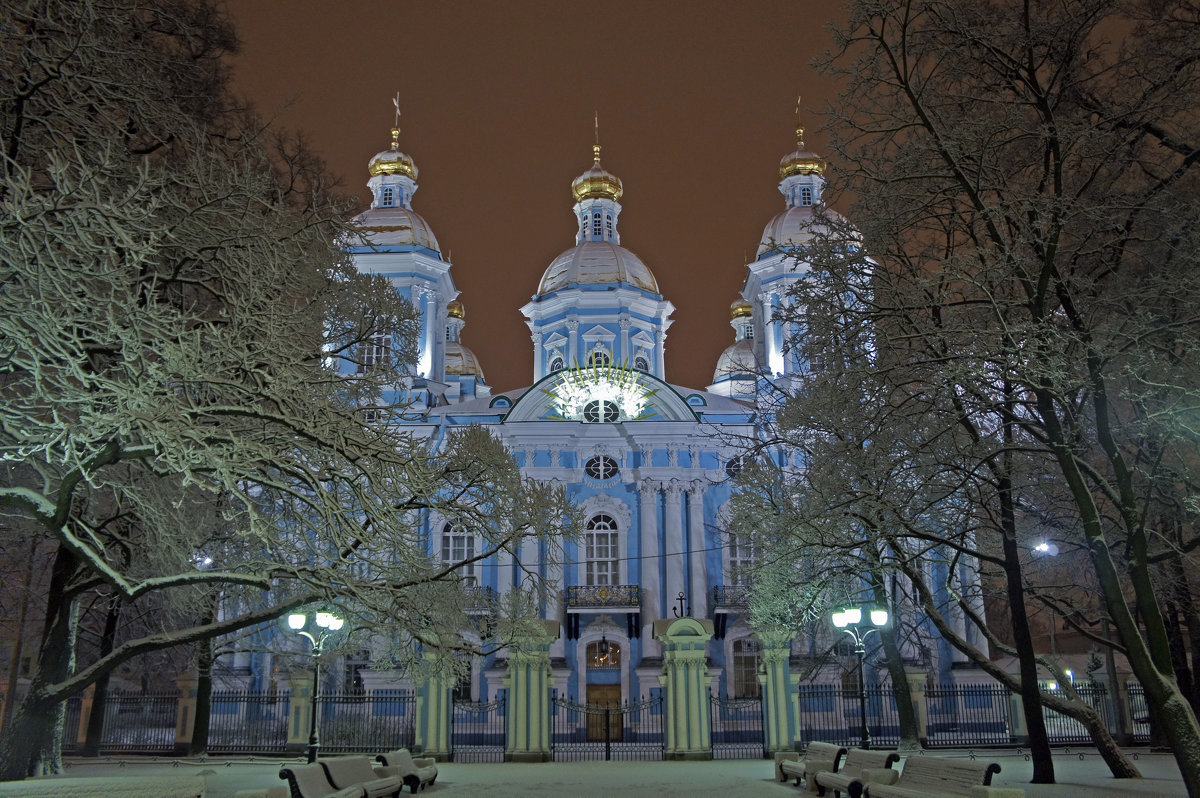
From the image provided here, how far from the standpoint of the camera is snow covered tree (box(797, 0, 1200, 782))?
940cm

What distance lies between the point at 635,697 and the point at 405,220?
17.8 m

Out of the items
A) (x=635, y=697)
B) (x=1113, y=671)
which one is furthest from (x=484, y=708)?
(x=1113, y=671)

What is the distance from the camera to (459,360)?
163 feet

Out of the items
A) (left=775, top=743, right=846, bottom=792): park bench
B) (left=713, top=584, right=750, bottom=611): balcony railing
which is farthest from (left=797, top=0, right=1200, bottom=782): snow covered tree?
(left=713, top=584, right=750, bottom=611): balcony railing

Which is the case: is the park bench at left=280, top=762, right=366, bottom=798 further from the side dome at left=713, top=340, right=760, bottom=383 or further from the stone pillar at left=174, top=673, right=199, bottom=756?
the side dome at left=713, top=340, right=760, bottom=383

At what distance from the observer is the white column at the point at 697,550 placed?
2931cm

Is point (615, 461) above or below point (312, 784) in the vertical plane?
above

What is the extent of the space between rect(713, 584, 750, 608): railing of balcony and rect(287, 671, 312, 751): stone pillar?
43.3 ft

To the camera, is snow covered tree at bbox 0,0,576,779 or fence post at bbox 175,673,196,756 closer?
snow covered tree at bbox 0,0,576,779

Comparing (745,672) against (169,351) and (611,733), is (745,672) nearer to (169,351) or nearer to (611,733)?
(611,733)

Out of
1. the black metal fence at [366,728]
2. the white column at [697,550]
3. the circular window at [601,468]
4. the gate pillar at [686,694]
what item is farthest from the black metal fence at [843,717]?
the circular window at [601,468]

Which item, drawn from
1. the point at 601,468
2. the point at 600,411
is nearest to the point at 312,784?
the point at 601,468

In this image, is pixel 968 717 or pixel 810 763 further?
pixel 968 717

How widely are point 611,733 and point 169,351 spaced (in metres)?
19.4
